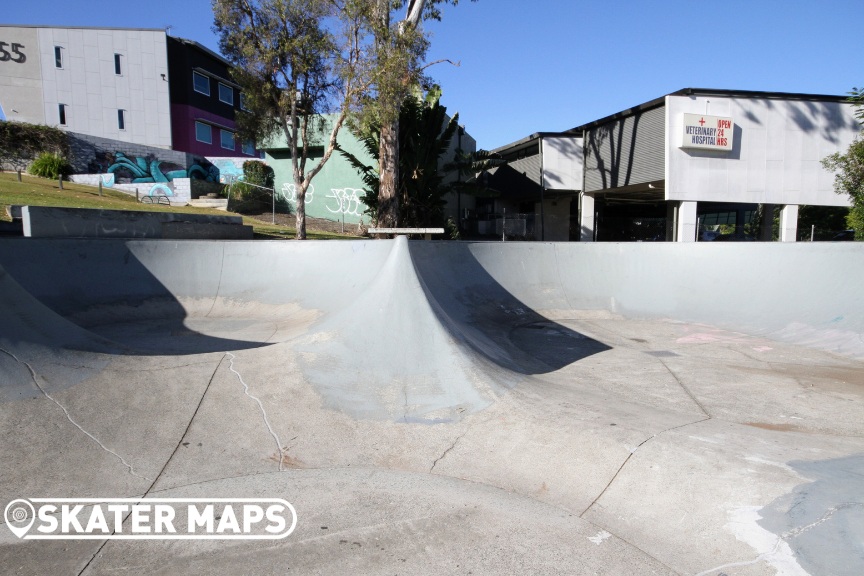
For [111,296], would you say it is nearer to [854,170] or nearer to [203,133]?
[854,170]

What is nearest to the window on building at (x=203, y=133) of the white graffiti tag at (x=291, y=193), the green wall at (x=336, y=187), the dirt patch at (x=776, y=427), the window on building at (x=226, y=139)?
the window on building at (x=226, y=139)

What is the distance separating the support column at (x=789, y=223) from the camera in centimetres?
2244

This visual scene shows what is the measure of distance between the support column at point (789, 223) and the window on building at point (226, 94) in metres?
44.5

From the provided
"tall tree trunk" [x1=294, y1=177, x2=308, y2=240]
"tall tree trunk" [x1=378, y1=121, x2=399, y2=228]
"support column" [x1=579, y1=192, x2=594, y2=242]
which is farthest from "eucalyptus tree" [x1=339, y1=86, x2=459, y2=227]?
"support column" [x1=579, y1=192, x2=594, y2=242]

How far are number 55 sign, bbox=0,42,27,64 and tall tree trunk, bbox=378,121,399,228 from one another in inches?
1391

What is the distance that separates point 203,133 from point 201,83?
4.34 m

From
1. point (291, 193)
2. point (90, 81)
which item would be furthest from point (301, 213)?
point (90, 81)

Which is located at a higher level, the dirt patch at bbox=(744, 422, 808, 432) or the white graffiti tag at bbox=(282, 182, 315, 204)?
the white graffiti tag at bbox=(282, 182, 315, 204)

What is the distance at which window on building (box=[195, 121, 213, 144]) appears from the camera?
4197cm

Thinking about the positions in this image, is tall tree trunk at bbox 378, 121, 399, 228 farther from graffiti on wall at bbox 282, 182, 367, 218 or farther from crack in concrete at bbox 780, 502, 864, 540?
crack in concrete at bbox 780, 502, 864, 540

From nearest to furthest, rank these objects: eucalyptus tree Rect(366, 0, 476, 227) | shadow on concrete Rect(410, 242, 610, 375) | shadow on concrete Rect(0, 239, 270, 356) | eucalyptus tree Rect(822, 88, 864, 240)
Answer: shadow on concrete Rect(410, 242, 610, 375), shadow on concrete Rect(0, 239, 270, 356), eucalyptus tree Rect(366, 0, 476, 227), eucalyptus tree Rect(822, 88, 864, 240)

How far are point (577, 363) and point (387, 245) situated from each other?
3725 millimetres
